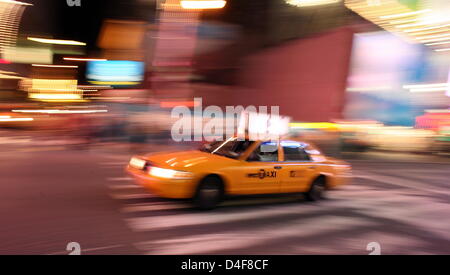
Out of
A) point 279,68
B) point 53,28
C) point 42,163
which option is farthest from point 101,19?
point 42,163

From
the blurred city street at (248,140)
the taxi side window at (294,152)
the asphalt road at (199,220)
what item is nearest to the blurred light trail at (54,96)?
the blurred city street at (248,140)

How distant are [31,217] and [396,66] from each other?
21589 mm

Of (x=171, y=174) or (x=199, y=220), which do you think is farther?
(x=171, y=174)

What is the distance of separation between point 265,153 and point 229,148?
67 cm

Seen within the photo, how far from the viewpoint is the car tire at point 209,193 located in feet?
24.3

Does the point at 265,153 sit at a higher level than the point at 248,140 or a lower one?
lower

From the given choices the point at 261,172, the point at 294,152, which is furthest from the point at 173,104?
the point at 261,172

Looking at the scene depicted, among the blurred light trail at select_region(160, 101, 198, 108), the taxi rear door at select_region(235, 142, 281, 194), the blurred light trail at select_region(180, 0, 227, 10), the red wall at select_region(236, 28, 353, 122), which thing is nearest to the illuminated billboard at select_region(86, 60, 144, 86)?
the red wall at select_region(236, 28, 353, 122)

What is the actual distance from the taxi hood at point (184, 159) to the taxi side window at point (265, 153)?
1.68 ft

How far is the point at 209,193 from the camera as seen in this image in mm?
7484

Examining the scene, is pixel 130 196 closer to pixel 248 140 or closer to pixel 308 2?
pixel 248 140

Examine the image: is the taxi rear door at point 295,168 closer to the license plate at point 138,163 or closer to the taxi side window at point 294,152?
the taxi side window at point 294,152
